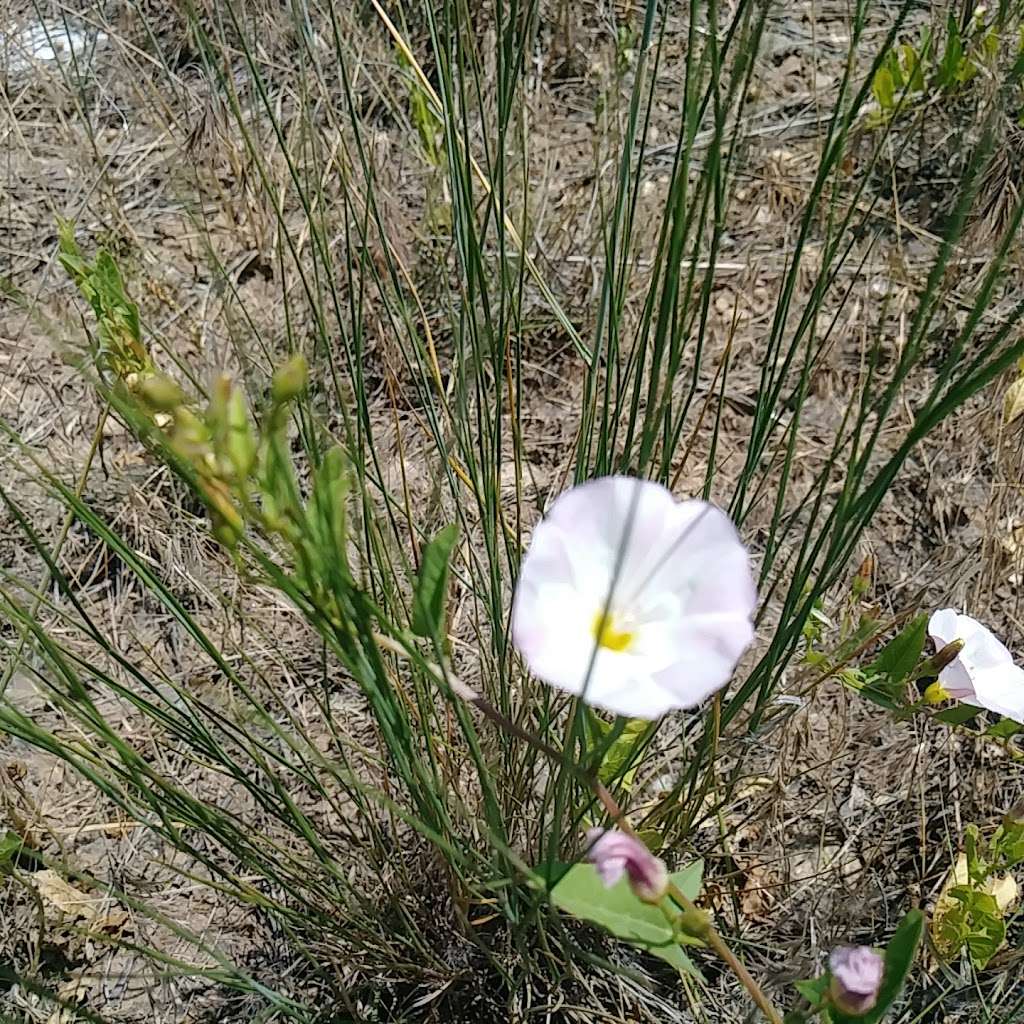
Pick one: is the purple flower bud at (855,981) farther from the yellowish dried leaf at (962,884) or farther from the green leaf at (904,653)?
the yellowish dried leaf at (962,884)

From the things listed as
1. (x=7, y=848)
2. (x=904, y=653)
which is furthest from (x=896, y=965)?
(x=7, y=848)

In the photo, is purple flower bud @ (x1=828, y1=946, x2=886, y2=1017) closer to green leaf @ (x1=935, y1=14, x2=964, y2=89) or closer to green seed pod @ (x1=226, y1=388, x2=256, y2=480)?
green seed pod @ (x1=226, y1=388, x2=256, y2=480)

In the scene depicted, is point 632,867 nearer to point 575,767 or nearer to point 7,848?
point 575,767

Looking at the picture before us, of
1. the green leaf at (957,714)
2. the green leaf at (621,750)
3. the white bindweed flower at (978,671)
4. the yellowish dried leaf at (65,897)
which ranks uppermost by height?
the white bindweed flower at (978,671)

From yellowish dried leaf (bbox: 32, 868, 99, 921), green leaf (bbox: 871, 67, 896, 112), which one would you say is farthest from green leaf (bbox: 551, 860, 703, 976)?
green leaf (bbox: 871, 67, 896, 112)

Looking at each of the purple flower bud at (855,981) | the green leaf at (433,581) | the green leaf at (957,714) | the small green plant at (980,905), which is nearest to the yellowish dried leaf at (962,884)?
the small green plant at (980,905)

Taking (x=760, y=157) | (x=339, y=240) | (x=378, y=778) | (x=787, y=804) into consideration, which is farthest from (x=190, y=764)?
(x=760, y=157)
